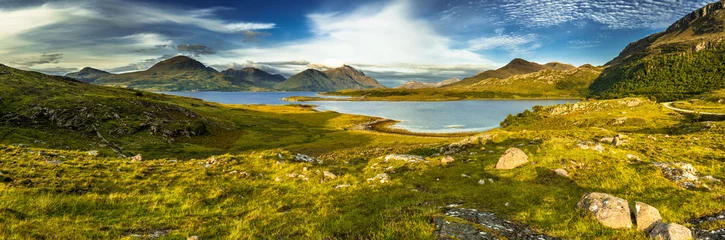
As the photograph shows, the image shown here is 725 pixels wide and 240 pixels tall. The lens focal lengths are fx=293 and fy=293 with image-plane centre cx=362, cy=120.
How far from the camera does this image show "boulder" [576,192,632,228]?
30.4ft

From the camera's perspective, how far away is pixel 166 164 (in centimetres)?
2150

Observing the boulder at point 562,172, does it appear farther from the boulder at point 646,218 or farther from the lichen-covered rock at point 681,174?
the boulder at point 646,218

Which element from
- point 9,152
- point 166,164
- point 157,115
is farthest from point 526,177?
point 157,115

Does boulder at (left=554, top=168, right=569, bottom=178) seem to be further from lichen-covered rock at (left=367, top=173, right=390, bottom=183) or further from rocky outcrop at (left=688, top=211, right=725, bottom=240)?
lichen-covered rock at (left=367, top=173, right=390, bottom=183)

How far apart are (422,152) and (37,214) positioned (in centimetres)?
3128

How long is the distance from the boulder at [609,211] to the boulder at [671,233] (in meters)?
0.93

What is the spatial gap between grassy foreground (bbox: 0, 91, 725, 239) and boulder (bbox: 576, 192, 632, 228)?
0.31 meters

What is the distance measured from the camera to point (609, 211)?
31.3 ft

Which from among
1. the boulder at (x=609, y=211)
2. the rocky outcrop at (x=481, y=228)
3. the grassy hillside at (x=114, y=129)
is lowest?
the grassy hillside at (x=114, y=129)

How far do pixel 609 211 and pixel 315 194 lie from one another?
12475 millimetres

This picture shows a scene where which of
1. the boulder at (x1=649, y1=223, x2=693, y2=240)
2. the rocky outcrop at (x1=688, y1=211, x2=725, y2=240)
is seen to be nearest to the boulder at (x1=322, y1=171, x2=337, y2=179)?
the boulder at (x1=649, y1=223, x2=693, y2=240)

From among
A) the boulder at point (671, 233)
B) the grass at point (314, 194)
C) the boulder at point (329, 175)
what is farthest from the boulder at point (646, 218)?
the boulder at point (329, 175)

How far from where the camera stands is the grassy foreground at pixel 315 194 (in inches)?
386

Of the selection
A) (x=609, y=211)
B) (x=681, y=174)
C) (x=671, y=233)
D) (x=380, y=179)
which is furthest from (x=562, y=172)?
(x=380, y=179)
